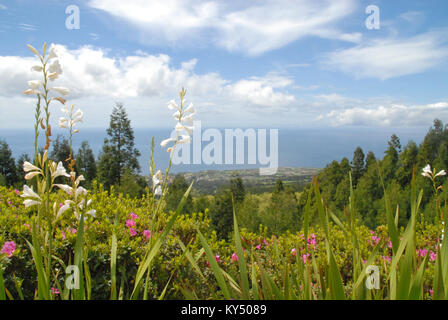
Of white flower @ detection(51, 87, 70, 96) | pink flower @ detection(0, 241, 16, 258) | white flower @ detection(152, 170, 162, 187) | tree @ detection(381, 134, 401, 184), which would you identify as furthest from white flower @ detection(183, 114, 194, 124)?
tree @ detection(381, 134, 401, 184)

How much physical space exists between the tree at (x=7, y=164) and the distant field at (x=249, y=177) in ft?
77.8

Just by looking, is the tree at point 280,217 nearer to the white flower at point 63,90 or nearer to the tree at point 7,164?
the white flower at point 63,90

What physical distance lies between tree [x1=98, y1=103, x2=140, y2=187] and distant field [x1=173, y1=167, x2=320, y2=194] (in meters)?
9.72

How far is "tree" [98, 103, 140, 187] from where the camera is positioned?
32.7 m

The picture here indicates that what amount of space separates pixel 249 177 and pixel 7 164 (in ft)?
104

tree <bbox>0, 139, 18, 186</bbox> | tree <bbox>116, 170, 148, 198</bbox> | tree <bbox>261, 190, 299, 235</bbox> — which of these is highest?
tree <bbox>0, 139, 18, 186</bbox>

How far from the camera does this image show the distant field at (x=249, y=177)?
23.4m

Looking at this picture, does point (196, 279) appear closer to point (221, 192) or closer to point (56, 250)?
point (56, 250)

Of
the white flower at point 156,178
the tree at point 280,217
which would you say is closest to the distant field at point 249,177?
the tree at point 280,217

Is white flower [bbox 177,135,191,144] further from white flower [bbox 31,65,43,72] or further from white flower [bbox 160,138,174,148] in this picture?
white flower [bbox 31,65,43,72]

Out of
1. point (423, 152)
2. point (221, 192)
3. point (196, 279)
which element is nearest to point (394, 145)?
point (423, 152)

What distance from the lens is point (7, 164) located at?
34625 millimetres

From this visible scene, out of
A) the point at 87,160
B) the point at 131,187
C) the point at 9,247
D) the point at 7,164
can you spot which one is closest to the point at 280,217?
the point at 131,187

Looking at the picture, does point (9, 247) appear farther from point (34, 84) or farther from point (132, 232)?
point (34, 84)
